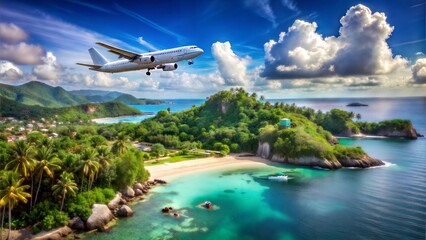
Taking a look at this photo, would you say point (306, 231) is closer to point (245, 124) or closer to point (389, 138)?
point (245, 124)

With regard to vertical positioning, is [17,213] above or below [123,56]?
below

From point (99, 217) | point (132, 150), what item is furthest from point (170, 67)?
point (132, 150)

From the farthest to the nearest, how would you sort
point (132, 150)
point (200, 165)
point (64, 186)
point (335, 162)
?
point (200, 165), point (335, 162), point (132, 150), point (64, 186)

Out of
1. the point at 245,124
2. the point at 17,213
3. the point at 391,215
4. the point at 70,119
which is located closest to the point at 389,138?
the point at 245,124

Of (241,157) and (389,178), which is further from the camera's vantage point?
(241,157)

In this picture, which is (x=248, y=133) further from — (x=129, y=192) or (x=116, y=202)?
(x=116, y=202)

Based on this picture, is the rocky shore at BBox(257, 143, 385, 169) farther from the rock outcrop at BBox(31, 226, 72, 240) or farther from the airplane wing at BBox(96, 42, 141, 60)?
the rock outcrop at BBox(31, 226, 72, 240)

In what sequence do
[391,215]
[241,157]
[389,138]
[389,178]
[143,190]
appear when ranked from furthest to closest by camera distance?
[389,138] → [241,157] → [389,178] → [143,190] → [391,215]
